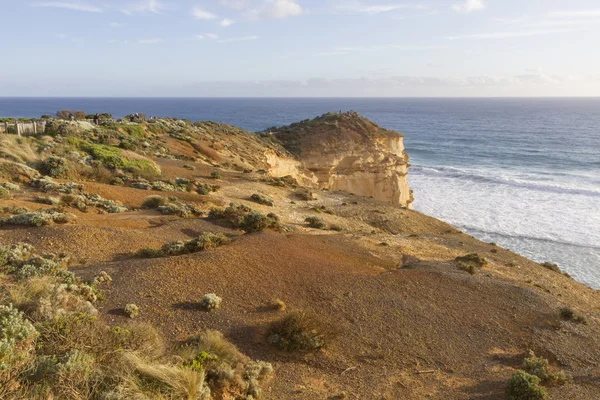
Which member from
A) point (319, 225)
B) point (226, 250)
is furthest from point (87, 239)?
point (319, 225)

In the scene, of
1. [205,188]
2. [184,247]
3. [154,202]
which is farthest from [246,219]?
[205,188]

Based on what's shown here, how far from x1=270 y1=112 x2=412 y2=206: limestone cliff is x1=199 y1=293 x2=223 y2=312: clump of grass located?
103 ft

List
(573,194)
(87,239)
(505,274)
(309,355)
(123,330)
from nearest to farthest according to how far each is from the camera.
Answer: (123,330) → (309,355) → (87,239) → (505,274) → (573,194)

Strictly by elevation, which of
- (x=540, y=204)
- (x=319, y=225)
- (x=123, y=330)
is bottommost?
(x=540, y=204)

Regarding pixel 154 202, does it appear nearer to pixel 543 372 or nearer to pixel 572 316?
pixel 543 372

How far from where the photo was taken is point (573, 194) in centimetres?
4397

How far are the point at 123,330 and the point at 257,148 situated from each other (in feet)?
114

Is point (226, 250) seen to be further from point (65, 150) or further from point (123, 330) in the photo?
point (65, 150)

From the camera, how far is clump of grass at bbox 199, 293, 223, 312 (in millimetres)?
9297

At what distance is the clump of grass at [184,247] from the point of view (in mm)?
11789

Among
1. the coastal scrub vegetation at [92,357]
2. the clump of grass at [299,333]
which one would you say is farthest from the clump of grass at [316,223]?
the coastal scrub vegetation at [92,357]

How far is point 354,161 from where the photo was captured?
40812mm

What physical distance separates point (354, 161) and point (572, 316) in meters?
30.0

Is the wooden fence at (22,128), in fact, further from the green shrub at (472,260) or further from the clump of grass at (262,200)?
the green shrub at (472,260)
